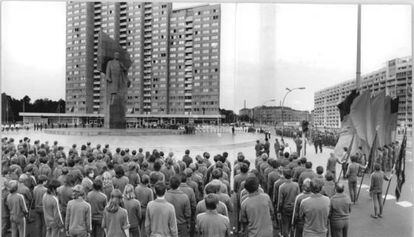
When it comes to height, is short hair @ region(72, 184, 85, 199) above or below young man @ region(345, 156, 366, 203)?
above

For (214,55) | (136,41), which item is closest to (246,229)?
(214,55)

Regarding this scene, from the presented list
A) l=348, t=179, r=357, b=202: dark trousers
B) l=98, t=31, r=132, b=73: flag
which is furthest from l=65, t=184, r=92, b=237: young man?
l=98, t=31, r=132, b=73: flag

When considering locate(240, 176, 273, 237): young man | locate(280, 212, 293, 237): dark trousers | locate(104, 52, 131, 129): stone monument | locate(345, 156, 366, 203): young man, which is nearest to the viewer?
locate(240, 176, 273, 237): young man

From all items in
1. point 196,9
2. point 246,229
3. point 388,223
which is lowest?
point 388,223

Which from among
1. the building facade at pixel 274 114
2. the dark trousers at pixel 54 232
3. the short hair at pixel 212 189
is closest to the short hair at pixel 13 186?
the dark trousers at pixel 54 232

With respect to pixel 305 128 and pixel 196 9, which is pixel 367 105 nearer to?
pixel 305 128

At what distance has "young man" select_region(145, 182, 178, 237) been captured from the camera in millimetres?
4664

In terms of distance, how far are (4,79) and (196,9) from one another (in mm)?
78259

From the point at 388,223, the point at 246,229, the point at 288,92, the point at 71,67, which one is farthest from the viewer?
the point at 71,67

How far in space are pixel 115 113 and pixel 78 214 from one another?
90.6ft

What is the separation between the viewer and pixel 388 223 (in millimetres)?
7281

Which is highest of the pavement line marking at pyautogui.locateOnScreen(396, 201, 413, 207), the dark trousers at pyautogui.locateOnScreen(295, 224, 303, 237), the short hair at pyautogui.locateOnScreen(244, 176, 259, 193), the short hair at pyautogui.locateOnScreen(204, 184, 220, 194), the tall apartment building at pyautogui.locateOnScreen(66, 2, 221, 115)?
the tall apartment building at pyautogui.locateOnScreen(66, 2, 221, 115)

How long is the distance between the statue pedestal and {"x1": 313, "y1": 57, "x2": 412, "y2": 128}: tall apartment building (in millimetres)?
22667

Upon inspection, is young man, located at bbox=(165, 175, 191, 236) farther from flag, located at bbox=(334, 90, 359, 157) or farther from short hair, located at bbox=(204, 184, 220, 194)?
flag, located at bbox=(334, 90, 359, 157)
